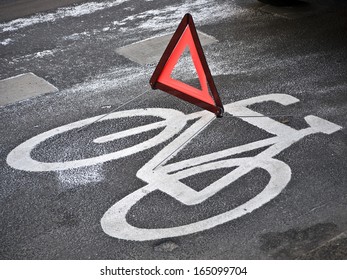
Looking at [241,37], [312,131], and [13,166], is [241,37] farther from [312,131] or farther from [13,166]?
[13,166]

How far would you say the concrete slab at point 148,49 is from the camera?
1030cm

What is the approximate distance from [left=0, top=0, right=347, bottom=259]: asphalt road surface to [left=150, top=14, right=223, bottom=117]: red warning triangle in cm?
35

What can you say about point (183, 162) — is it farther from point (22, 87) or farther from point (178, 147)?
point (22, 87)

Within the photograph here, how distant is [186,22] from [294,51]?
2919mm

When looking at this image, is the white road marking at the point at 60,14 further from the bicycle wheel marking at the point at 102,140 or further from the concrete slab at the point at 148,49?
the bicycle wheel marking at the point at 102,140

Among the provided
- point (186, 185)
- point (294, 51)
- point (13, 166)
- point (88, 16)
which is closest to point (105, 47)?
point (88, 16)

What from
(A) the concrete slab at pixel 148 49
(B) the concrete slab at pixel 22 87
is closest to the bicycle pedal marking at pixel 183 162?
(B) the concrete slab at pixel 22 87

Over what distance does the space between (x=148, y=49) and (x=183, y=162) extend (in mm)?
3517

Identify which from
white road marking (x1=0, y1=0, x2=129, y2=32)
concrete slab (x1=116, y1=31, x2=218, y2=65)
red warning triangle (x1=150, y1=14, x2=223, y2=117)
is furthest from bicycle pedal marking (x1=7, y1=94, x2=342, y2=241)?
white road marking (x1=0, y1=0, x2=129, y2=32)

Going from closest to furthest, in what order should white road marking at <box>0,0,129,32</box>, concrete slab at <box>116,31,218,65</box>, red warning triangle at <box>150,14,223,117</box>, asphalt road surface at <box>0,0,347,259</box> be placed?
asphalt road surface at <box>0,0,347,259</box>
red warning triangle at <box>150,14,223,117</box>
concrete slab at <box>116,31,218,65</box>
white road marking at <box>0,0,129,32</box>

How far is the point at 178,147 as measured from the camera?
25.6 feet

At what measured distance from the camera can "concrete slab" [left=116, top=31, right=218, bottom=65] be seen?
10.3 m

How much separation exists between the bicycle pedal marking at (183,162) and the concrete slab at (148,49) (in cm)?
180

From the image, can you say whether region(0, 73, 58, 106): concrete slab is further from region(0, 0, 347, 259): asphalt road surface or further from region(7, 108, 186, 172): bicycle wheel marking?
region(7, 108, 186, 172): bicycle wheel marking
